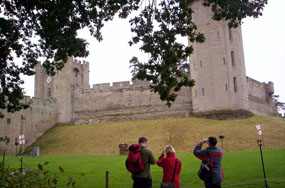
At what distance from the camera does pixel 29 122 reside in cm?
3878

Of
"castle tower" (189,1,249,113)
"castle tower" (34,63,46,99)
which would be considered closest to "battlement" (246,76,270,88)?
"castle tower" (189,1,249,113)

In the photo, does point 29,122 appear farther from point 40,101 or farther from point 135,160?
point 135,160

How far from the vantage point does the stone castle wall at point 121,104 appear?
1604 inches

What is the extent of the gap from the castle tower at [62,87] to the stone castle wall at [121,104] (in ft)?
4.05

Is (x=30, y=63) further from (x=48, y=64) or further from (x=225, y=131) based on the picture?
(x=225, y=131)

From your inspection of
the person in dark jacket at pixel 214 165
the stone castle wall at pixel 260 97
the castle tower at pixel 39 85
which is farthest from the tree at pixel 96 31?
the castle tower at pixel 39 85

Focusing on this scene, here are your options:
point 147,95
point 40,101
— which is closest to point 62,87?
point 40,101

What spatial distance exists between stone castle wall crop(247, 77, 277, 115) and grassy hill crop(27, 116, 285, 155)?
940 cm

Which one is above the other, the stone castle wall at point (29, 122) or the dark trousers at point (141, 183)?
the stone castle wall at point (29, 122)

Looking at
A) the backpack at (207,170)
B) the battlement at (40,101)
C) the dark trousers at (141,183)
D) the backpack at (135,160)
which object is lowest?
the dark trousers at (141,183)

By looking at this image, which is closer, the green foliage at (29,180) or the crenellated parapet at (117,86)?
the green foliage at (29,180)

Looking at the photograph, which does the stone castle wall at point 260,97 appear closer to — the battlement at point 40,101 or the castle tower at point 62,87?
the castle tower at point 62,87

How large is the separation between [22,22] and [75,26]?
1.98 metres

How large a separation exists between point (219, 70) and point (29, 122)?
23623 mm
